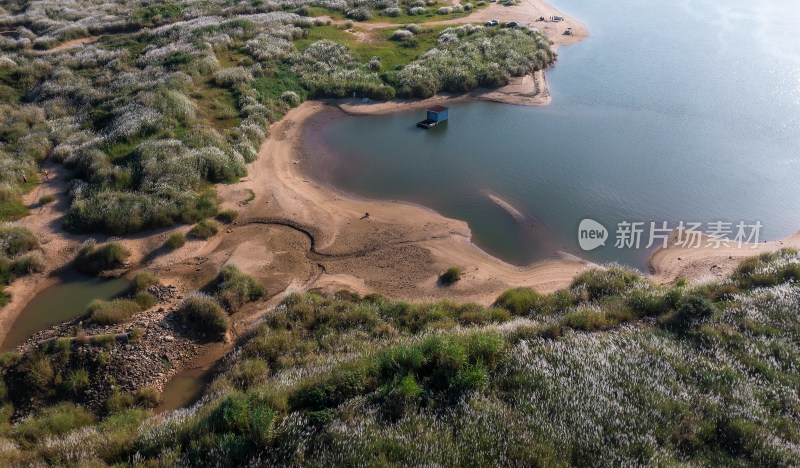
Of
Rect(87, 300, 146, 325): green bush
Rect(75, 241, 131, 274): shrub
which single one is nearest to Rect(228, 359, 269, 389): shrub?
Rect(87, 300, 146, 325): green bush

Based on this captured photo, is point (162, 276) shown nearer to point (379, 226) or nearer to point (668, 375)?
point (379, 226)

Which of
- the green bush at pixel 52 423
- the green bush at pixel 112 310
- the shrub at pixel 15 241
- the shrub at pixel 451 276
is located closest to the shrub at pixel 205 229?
the green bush at pixel 112 310

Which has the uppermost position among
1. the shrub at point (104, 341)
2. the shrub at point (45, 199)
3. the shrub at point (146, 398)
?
the shrub at point (45, 199)

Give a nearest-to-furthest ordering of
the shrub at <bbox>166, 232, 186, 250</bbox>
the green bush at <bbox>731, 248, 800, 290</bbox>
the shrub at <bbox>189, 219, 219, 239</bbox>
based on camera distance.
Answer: the green bush at <bbox>731, 248, 800, 290</bbox>, the shrub at <bbox>166, 232, 186, 250</bbox>, the shrub at <bbox>189, 219, 219, 239</bbox>

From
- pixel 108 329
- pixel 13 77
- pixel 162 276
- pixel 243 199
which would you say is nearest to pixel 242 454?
pixel 108 329

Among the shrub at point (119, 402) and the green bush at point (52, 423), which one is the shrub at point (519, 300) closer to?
the shrub at point (119, 402)

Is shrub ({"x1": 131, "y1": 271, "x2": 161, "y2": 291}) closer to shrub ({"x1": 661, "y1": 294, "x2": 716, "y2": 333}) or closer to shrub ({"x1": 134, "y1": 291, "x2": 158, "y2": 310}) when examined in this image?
shrub ({"x1": 134, "y1": 291, "x2": 158, "y2": 310})

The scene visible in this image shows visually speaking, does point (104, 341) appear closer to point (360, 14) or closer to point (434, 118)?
point (434, 118)

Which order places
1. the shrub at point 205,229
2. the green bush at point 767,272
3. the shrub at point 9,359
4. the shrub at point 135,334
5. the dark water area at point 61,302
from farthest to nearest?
the shrub at point 205,229 → the dark water area at point 61,302 → the green bush at point 767,272 → the shrub at point 135,334 → the shrub at point 9,359
